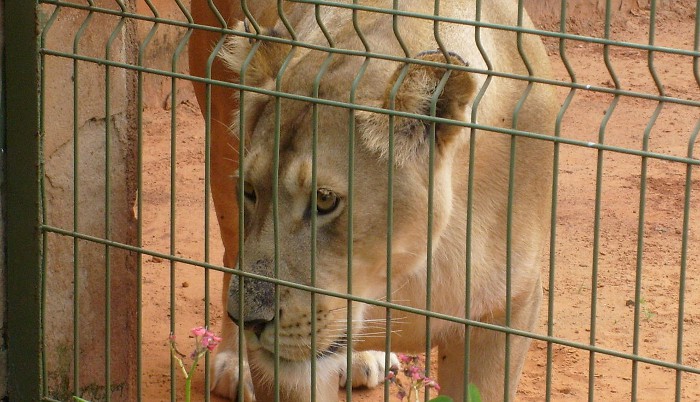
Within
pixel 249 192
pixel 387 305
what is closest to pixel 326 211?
pixel 249 192

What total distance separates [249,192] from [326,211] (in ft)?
0.83

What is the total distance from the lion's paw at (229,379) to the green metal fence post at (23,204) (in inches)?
51.6

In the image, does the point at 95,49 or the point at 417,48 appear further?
the point at 95,49

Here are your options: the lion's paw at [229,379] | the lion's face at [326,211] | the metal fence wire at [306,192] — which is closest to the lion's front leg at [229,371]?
the lion's paw at [229,379]

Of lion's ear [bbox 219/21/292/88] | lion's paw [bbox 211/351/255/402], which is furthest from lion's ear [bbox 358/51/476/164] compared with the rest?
lion's paw [bbox 211/351/255/402]

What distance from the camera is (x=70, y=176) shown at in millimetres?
3092

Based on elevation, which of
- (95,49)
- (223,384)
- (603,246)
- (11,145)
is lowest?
(223,384)

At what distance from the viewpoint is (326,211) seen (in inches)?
111

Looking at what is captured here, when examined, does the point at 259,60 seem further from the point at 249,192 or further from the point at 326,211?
the point at 326,211

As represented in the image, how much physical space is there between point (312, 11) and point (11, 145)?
0.91 metres

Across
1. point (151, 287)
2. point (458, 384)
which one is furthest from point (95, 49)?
point (151, 287)

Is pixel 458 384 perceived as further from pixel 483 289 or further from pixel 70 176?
pixel 70 176

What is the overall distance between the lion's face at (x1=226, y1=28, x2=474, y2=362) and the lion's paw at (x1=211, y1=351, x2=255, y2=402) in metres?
1.38

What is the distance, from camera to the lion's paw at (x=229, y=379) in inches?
168
